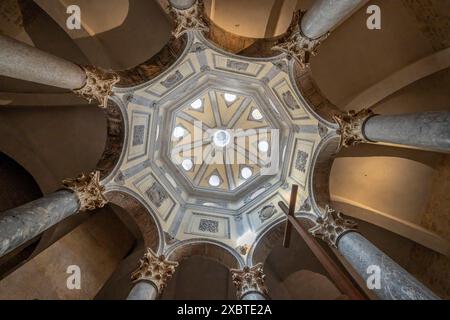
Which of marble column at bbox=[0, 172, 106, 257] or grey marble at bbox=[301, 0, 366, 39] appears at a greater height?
grey marble at bbox=[301, 0, 366, 39]

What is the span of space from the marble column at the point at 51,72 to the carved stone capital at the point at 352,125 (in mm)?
5717

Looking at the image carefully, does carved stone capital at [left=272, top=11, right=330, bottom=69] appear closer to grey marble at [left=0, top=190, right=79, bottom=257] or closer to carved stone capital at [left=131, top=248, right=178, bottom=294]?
grey marble at [left=0, top=190, right=79, bottom=257]

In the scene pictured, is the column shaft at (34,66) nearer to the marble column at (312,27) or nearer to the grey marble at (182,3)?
the grey marble at (182,3)

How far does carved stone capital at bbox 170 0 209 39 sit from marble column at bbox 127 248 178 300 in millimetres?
5874

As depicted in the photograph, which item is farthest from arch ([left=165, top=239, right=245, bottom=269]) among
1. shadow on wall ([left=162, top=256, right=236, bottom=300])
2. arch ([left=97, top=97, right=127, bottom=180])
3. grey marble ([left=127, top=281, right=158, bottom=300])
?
arch ([left=97, top=97, right=127, bottom=180])

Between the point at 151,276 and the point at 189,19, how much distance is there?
21.4 ft

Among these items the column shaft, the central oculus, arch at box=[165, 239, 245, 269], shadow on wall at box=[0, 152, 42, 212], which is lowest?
arch at box=[165, 239, 245, 269]

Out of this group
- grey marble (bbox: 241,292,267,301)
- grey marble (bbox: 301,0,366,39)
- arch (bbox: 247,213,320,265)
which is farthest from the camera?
arch (bbox: 247,213,320,265)

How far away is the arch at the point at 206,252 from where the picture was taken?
865 cm

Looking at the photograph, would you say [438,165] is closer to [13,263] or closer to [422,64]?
[422,64]

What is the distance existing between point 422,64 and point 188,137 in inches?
339

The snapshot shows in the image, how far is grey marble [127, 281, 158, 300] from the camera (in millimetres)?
6961

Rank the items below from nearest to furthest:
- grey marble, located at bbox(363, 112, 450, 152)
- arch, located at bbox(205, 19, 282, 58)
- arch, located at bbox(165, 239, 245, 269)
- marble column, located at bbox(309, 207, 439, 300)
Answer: grey marble, located at bbox(363, 112, 450, 152) → marble column, located at bbox(309, 207, 439, 300) → arch, located at bbox(205, 19, 282, 58) → arch, located at bbox(165, 239, 245, 269)

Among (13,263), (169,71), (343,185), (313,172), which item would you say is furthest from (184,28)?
(13,263)
